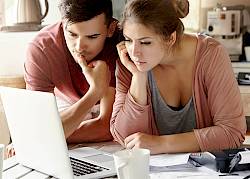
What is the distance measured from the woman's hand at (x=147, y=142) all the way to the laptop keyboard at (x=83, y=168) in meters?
0.19

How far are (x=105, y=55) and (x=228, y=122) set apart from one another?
1.92ft

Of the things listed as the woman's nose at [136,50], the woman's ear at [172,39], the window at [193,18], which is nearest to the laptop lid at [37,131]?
the woman's nose at [136,50]

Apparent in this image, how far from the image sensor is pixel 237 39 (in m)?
3.45

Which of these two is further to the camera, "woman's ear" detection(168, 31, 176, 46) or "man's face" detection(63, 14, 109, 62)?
"man's face" detection(63, 14, 109, 62)

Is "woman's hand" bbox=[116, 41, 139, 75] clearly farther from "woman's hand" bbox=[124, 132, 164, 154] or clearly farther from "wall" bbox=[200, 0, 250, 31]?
"wall" bbox=[200, 0, 250, 31]

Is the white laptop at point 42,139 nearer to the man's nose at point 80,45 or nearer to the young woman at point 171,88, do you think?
the young woman at point 171,88

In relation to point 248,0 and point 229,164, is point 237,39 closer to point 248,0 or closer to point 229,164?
point 248,0

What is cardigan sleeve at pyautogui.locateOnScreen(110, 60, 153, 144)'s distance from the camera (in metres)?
1.61

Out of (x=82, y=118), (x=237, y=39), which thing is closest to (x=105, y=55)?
(x=82, y=118)

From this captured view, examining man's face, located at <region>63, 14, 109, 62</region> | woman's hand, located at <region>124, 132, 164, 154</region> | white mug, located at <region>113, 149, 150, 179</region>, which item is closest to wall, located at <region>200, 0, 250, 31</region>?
man's face, located at <region>63, 14, 109, 62</region>

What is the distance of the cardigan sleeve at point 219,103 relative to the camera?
60.1 inches

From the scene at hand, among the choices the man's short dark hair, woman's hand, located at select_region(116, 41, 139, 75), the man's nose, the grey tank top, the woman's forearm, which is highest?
the man's short dark hair

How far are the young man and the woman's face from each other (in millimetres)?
207

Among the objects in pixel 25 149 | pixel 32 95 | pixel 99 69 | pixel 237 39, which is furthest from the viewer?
pixel 237 39
